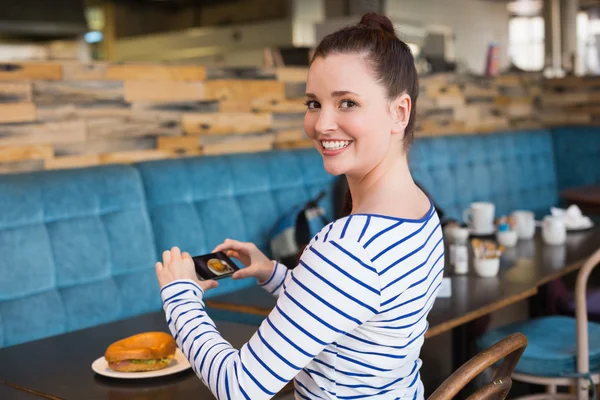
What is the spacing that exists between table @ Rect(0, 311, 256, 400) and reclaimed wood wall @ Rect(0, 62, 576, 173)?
42.0 inches

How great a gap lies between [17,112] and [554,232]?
6.56ft

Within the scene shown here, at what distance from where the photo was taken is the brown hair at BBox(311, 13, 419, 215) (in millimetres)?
1236

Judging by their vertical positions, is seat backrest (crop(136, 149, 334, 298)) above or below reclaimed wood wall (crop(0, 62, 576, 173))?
below

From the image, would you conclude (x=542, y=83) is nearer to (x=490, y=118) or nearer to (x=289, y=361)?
(x=490, y=118)

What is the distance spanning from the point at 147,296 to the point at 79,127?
2.30ft

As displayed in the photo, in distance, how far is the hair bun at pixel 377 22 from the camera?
133 centimetres

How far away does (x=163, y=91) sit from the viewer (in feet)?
10.7

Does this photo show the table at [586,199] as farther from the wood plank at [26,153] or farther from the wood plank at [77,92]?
the wood plank at [26,153]

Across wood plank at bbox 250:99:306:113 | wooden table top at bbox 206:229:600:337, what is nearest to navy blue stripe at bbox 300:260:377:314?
wooden table top at bbox 206:229:600:337

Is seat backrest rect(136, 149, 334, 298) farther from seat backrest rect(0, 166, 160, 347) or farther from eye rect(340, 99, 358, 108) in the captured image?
eye rect(340, 99, 358, 108)

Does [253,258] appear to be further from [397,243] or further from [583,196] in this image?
[583,196]

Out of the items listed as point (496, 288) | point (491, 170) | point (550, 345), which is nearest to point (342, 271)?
point (496, 288)

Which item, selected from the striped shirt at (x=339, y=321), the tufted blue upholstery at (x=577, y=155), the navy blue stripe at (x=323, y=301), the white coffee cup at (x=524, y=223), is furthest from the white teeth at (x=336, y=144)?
the tufted blue upholstery at (x=577, y=155)

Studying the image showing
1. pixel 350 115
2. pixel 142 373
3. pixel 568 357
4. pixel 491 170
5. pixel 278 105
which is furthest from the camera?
pixel 491 170
